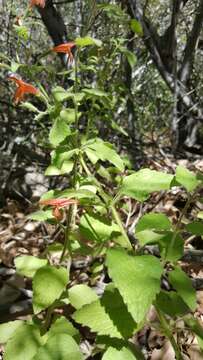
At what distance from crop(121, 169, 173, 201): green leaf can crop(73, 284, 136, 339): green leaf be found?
0.29 meters

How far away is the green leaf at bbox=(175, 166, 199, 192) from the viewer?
1.20 meters

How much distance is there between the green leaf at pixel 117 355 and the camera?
1.19 meters

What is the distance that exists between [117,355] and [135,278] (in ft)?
1.04

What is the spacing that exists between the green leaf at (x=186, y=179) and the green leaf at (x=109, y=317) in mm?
371

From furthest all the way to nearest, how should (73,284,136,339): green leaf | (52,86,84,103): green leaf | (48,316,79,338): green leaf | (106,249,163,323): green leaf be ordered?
(52,86,84,103): green leaf → (48,316,79,338): green leaf → (73,284,136,339): green leaf → (106,249,163,323): green leaf

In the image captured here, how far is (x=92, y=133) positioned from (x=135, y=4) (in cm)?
200

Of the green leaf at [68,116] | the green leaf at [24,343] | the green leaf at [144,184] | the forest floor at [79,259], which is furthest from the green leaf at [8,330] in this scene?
the green leaf at [68,116]

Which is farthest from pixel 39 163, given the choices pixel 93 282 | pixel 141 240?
pixel 141 240

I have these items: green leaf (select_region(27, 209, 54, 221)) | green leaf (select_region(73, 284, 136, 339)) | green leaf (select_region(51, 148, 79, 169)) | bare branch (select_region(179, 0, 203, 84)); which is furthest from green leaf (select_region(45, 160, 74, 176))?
bare branch (select_region(179, 0, 203, 84))

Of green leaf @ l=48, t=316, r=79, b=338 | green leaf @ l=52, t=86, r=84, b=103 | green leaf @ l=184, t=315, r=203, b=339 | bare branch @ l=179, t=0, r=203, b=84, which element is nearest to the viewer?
green leaf @ l=184, t=315, r=203, b=339

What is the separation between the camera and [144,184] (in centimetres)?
128

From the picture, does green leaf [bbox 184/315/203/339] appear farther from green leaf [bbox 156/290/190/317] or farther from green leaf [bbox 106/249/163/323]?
green leaf [bbox 106/249/163/323]

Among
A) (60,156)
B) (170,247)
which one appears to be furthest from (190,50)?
(170,247)

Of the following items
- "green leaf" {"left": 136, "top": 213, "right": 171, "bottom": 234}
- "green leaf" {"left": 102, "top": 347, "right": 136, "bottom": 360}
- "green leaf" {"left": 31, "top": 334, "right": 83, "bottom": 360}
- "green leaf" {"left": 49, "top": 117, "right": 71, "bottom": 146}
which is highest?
"green leaf" {"left": 49, "top": 117, "right": 71, "bottom": 146}
